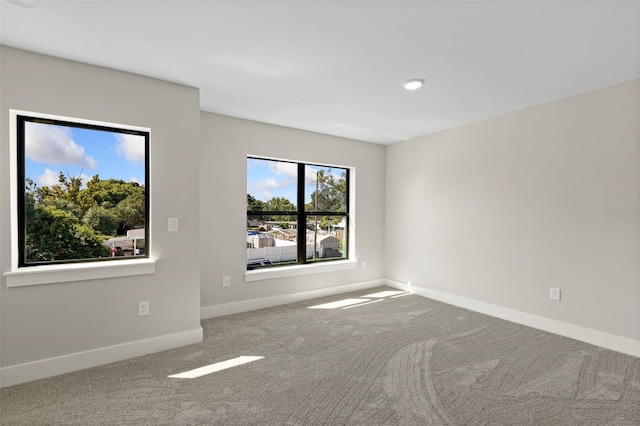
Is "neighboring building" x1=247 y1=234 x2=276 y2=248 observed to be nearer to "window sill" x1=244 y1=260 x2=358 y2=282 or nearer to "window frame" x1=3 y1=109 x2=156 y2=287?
"window sill" x1=244 y1=260 x2=358 y2=282

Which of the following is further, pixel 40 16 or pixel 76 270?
pixel 76 270

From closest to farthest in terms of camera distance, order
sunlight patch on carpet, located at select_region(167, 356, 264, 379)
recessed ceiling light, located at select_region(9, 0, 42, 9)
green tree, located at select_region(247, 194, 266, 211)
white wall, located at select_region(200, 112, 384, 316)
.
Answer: recessed ceiling light, located at select_region(9, 0, 42, 9) → sunlight patch on carpet, located at select_region(167, 356, 264, 379) → white wall, located at select_region(200, 112, 384, 316) → green tree, located at select_region(247, 194, 266, 211)

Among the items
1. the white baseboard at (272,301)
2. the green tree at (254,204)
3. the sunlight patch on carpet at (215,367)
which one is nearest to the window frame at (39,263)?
the sunlight patch on carpet at (215,367)

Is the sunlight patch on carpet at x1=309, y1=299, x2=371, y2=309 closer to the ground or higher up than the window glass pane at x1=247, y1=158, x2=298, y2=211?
closer to the ground

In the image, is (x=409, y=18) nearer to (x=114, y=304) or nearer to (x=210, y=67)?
(x=210, y=67)

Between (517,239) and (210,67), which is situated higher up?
(210,67)

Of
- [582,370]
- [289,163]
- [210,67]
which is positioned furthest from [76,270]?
[582,370]

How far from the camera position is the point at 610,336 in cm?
287

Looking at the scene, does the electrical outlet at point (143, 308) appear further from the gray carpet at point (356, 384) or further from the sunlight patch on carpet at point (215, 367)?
the sunlight patch on carpet at point (215, 367)

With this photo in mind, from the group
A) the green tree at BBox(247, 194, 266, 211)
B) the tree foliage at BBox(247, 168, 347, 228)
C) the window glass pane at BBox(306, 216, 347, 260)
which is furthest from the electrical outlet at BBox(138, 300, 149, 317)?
the window glass pane at BBox(306, 216, 347, 260)

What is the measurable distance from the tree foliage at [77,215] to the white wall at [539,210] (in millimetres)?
3616

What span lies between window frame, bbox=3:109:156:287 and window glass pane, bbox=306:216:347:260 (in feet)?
7.61

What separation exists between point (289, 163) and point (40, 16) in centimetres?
287

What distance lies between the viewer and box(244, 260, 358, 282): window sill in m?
3.96
